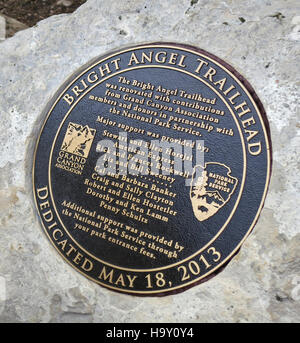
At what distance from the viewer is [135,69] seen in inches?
117

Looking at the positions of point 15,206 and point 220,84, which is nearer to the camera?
point 220,84

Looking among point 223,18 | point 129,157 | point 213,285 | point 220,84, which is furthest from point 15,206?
point 223,18

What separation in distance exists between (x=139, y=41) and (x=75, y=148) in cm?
100

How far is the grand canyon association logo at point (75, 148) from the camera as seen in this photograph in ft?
9.72

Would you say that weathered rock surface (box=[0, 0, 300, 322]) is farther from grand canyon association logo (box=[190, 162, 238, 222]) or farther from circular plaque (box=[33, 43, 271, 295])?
grand canyon association logo (box=[190, 162, 238, 222])

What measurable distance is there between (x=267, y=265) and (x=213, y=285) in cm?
37

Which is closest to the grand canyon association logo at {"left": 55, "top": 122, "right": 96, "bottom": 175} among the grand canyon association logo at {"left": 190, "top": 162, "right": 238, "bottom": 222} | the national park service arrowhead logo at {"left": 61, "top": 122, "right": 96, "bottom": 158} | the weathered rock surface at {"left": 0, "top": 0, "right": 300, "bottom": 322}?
the national park service arrowhead logo at {"left": 61, "top": 122, "right": 96, "bottom": 158}

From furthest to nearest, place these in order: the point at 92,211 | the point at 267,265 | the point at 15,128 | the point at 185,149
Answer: the point at 15,128 < the point at 92,211 < the point at 185,149 < the point at 267,265

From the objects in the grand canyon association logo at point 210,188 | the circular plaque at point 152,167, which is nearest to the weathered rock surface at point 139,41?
the circular plaque at point 152,167

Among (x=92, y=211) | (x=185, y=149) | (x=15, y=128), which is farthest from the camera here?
(x=15, y=128)

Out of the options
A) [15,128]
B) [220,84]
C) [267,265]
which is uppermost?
[220,84]

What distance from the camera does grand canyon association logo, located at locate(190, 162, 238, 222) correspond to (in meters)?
2.51

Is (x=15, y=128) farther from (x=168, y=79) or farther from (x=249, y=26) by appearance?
(x=249, y=26)

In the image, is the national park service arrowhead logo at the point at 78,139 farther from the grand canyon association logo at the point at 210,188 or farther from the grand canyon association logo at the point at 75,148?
the grand canyon association logo at the point at 210,188
